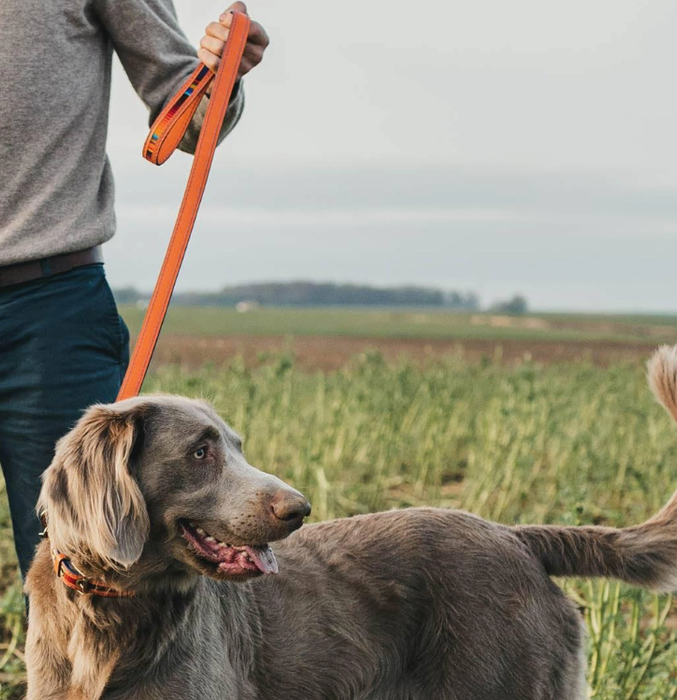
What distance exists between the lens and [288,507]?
2.55 meters

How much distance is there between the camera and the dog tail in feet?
11.3

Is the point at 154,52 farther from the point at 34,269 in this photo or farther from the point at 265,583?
the point at 265,583

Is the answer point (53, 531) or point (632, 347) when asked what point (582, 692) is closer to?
point (53, 531)

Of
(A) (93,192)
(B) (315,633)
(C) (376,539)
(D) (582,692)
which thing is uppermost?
(A) (93,192)

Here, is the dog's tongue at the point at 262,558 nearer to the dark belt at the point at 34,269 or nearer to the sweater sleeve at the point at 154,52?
the dark belt at the point at 34,269

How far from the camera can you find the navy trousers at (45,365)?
3404 mm

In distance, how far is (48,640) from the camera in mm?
2770

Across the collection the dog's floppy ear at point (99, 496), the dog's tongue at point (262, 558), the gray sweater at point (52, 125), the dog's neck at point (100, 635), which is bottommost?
the dog's neck at point (100, 635)

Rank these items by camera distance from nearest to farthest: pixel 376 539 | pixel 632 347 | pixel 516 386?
pixel 376 539 < pixel 516 386 < pixel 632 347

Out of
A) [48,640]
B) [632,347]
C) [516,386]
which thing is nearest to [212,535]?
[48,640]

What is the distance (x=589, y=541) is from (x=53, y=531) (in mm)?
1844

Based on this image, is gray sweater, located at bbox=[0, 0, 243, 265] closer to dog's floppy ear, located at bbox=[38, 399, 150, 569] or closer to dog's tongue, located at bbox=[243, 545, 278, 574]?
dog's floppy ear, located at bbox=[38, 399, 150, 569]

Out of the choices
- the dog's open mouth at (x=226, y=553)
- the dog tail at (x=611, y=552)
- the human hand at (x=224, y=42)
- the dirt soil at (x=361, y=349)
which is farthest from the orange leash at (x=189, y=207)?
the dirt soil at (x=361, y=349)

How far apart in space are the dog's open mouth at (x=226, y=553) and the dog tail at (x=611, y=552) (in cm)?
120
